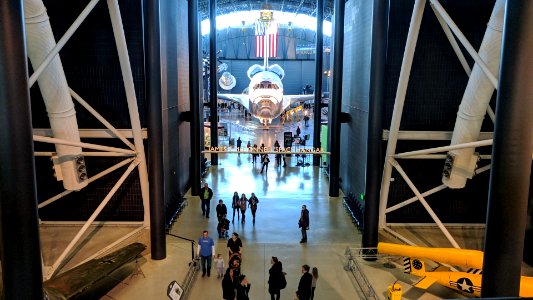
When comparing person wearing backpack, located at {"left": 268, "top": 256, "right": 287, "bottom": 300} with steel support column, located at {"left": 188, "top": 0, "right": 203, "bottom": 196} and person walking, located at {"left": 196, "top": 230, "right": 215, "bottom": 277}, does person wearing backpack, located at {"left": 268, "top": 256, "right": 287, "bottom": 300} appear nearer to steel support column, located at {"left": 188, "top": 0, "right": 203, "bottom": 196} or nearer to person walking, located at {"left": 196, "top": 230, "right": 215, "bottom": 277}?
person walking, located at {"left": 196, "top": 230, "right": 215, "bottom": 277}

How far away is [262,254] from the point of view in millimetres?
13867

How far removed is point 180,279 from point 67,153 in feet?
14.2

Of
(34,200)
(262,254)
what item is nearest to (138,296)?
(262,254)

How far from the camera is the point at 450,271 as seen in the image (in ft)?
36.9

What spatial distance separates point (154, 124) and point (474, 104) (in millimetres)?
8180

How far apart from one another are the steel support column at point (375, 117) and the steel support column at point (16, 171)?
890cm

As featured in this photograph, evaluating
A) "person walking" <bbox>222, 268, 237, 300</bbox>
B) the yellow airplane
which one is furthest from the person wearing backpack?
the yellow airplane

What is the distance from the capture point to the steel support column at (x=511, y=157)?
5.75 m

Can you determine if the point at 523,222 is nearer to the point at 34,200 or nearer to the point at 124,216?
the point at 34,200

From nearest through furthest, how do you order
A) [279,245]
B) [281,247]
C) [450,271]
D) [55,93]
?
[55,93] → [450,271] → [281,247] → [279,245]

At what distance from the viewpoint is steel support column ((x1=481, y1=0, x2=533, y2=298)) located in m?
5.75

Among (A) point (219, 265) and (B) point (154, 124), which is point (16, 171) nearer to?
(B) point (154, 124)

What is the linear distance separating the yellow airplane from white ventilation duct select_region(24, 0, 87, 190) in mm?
8537

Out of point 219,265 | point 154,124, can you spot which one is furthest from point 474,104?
point 154,124
